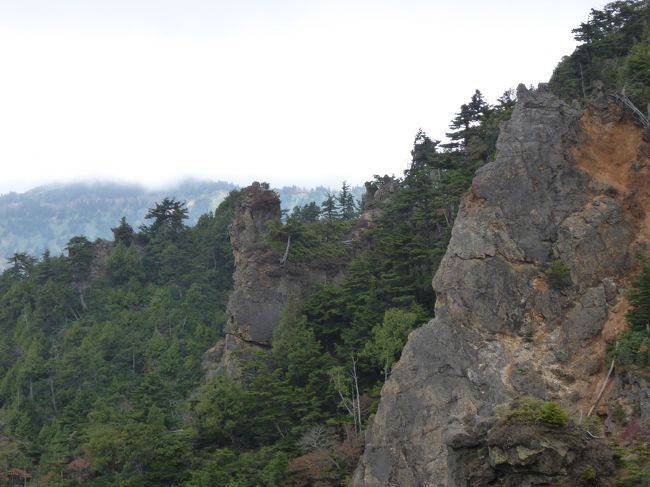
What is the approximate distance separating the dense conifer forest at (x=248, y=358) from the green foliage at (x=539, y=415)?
3.21 meters

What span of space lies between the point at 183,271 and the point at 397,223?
24.0 m

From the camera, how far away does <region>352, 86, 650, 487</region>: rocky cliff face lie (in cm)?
2684

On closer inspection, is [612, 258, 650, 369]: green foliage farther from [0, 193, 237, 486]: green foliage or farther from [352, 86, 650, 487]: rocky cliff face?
[0, 193, 237, 486]: green foliage

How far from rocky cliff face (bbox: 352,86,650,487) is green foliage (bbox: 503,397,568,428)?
9.78m

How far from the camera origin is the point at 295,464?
98.5ft

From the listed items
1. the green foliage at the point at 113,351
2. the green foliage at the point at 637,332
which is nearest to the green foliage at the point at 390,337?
the green foliage at the point at 637,332

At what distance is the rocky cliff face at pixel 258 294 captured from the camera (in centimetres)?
4278

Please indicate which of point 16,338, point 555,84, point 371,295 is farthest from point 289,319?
point 16,338

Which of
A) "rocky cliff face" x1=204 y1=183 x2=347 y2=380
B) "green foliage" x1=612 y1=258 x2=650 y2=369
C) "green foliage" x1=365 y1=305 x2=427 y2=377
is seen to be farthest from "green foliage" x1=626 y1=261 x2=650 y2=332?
"rocky cliff face" x1=204 y1=183 x2=347 y2=380

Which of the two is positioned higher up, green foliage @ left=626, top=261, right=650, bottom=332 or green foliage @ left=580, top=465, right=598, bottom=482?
green foliage @ left=626, top=261, right=650, bottom=332

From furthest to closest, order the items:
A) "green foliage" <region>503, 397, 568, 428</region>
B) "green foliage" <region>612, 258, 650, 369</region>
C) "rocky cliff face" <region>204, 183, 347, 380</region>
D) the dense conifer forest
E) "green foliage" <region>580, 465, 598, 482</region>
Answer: "rocky cliff face" <region>204, 183, 347, 380</region>
the dense conifer forest
"green foliage" <region>612, 258, 650, 369</region>
"green foliage" <region>503, 397, 568, 428</region>
"green foliage" <region>580, 465, 598, 482</region>

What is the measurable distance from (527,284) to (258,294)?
20.1 metres

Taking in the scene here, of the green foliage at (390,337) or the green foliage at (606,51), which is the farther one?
the green foliage at (606,51)

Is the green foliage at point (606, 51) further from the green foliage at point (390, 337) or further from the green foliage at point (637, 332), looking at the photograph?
the green foliage at point (390, 337)
